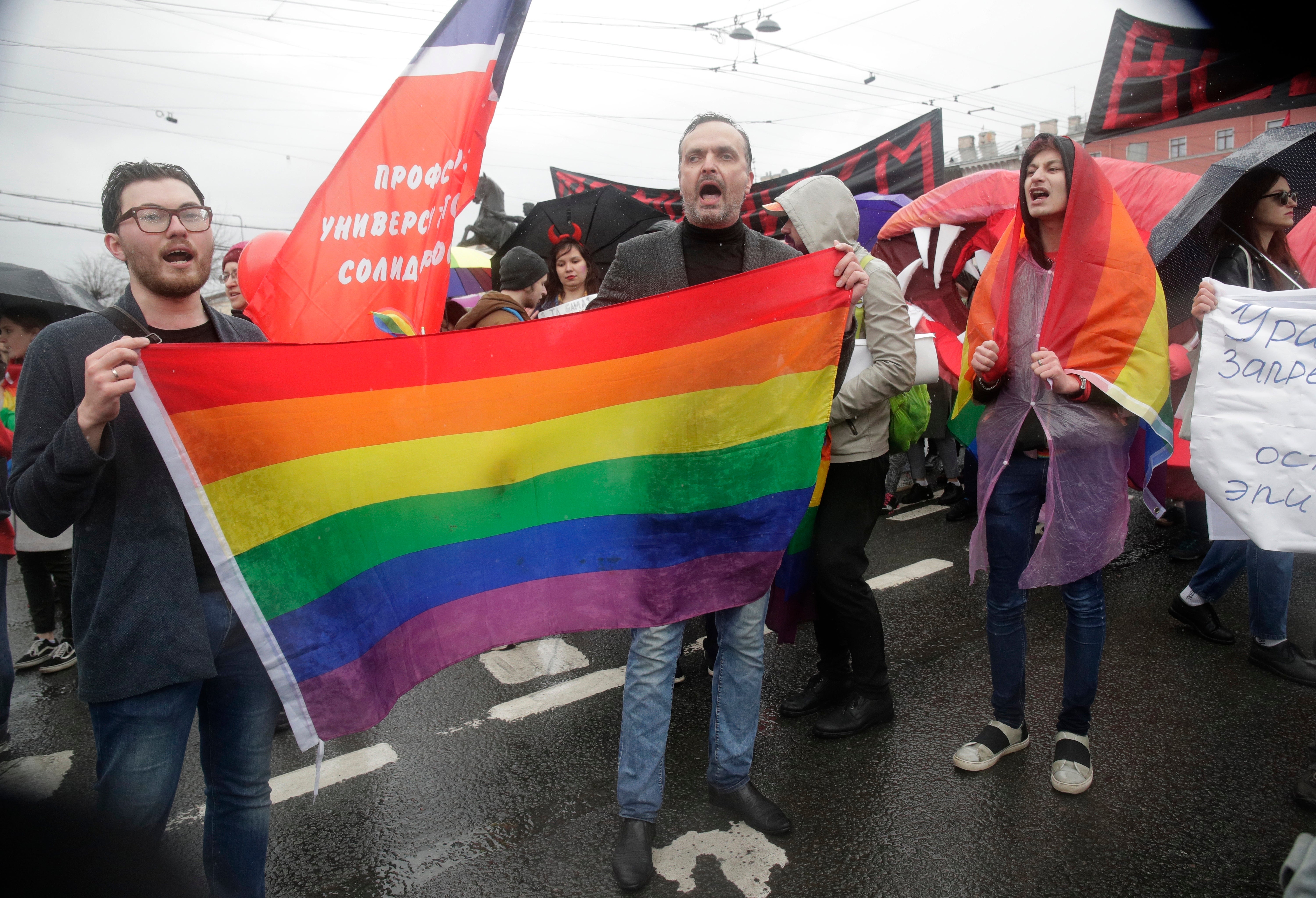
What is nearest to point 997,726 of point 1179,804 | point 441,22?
point 1179,804

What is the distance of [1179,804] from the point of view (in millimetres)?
2555

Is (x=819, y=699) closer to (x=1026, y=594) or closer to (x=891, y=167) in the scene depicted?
(x=1026, y=594)

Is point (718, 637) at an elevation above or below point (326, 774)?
above

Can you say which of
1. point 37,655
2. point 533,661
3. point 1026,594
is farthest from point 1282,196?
point 37,655

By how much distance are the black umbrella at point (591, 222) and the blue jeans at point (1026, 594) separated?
3394mm

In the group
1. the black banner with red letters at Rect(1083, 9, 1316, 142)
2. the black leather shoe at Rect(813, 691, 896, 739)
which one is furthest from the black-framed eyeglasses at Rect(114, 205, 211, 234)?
the black banner with red letters at Rect(1083, 9, 1316, 142)

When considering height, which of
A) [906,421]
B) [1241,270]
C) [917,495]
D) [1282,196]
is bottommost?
[917,495]

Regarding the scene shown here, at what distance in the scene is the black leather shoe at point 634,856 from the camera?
90.0 inches

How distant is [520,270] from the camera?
434cm

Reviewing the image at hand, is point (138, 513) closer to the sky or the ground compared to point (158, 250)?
closer to the ground

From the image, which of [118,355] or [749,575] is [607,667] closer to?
[749,575]

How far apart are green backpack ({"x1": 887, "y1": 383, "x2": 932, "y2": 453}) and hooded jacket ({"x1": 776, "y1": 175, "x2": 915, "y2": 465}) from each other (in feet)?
0.57

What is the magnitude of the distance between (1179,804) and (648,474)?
2005 mm

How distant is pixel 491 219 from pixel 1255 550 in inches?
311
